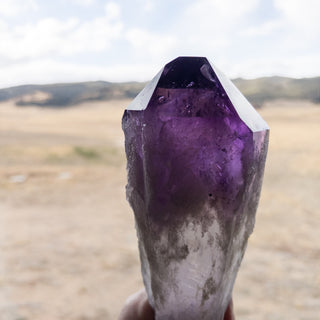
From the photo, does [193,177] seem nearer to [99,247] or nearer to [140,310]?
[140,310]

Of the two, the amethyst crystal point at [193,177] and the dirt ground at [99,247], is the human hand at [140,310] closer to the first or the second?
the amethyst crystal point at [193,177]

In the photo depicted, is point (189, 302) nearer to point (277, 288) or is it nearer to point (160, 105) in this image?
point (160, 105)

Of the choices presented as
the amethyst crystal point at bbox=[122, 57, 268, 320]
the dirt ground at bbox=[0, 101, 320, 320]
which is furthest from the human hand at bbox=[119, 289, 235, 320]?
the dirt ground at bbox=[0, 101, 320, 320]

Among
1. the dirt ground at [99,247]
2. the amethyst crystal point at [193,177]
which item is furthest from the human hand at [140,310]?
the dirt ground at [99,247]

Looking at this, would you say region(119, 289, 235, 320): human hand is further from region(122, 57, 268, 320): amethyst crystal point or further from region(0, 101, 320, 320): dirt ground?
region(0, 101, 320, 320): dirt ground

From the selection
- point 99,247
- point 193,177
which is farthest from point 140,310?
point 99,247

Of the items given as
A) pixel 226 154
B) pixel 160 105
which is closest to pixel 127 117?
pixel 160 105
